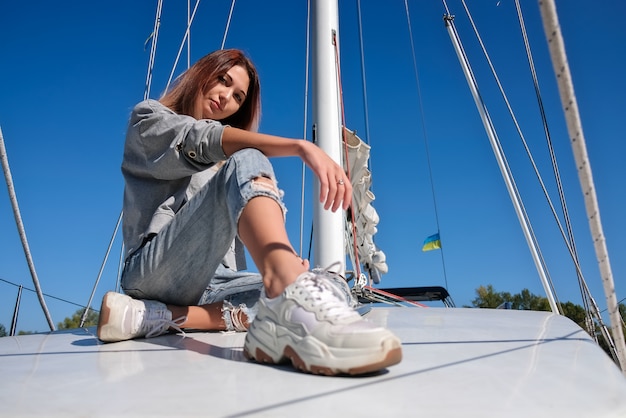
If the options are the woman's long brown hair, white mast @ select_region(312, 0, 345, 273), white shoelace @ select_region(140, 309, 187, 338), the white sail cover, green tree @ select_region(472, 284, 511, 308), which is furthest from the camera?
green tree @ select_region(472, 284, 511, 308)

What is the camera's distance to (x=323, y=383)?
2.50 feet

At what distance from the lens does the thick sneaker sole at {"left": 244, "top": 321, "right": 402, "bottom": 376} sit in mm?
770

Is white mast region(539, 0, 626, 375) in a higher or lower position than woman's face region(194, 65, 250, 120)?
lower

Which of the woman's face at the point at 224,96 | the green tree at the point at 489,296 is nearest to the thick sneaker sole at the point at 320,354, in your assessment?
the woman's face at the point at 224,96

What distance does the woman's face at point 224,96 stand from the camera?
5.42ft

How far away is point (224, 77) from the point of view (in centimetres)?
167

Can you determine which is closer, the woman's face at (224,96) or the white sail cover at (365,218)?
the woman's face at (224,96)

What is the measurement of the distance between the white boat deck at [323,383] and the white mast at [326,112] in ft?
3.32

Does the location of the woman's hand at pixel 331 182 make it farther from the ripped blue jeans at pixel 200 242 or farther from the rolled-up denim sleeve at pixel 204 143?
the rolled-up denim sleeve at pixel 204 143

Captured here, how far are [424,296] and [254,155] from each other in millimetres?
3713

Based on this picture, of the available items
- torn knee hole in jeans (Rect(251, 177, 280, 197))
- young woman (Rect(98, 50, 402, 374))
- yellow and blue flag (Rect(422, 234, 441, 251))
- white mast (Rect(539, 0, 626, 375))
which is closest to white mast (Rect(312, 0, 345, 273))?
young woman (Rect(98, 50, 402, 374))

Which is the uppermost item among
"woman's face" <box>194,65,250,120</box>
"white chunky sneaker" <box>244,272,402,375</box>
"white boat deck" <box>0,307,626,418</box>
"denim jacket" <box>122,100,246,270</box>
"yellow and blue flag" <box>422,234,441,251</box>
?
"yellow and blue flag" <box>422,234,441,251</box>

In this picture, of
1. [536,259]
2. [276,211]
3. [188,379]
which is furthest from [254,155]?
[536,259]

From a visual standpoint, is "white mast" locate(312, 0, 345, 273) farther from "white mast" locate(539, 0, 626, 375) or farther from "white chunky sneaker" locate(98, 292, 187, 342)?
"white mast" locate(539, 0, 626, 375)
